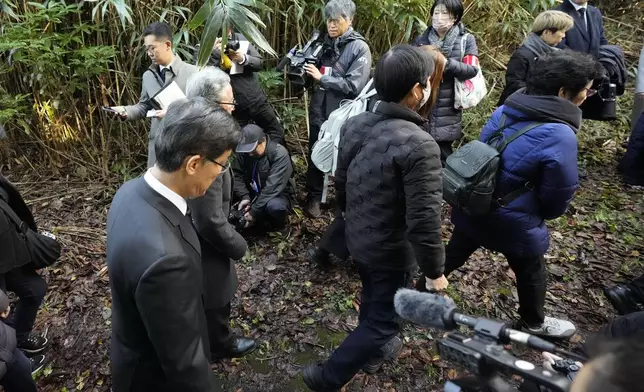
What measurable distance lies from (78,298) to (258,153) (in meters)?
1.83

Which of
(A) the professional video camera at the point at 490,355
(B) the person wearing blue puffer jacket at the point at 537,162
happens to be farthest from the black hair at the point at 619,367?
(B) the person wearing blue puffer jacket at the point at 537,162

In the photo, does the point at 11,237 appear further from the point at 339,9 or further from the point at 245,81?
the point at 339,9

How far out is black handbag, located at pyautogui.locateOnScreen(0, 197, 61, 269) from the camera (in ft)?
8.46

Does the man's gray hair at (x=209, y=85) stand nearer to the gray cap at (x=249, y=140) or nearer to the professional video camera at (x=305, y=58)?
the gray cap at (x=249, y=140)

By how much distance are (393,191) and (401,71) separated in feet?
1.88

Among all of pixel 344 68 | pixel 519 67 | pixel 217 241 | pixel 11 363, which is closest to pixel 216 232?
pixel 217 241

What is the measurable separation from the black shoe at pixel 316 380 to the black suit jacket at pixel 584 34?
4.05 m

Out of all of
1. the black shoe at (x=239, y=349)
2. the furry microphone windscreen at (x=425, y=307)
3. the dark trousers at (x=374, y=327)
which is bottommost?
the black shoe at (x=239, y=349)

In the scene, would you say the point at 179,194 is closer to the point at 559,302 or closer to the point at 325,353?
the point at 325,353

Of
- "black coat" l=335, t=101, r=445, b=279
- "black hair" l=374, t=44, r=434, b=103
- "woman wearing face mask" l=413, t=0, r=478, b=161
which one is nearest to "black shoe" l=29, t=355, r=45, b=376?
"black coat" l=335, t=101, r=445, b=279

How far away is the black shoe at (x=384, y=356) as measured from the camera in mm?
2797

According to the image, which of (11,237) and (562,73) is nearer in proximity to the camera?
(562,73)

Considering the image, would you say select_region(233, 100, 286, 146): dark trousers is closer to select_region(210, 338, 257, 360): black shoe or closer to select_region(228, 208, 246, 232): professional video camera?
select_region(228, 208, 246, 232): professional video camera

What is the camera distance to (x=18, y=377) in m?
2.28
